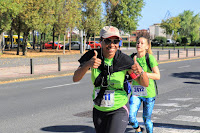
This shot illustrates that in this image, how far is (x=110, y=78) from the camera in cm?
338

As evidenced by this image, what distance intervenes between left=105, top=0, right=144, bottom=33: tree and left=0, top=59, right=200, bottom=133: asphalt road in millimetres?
43087

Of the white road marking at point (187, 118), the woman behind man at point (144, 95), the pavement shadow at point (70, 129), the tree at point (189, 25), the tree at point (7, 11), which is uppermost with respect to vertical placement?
the tree at point (189, 25)

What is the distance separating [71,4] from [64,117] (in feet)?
120

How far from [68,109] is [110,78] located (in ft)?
16.8

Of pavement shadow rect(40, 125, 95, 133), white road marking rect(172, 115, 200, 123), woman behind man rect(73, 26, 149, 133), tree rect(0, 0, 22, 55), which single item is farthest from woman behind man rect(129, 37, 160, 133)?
tree rect(0, 0, 22, 55)

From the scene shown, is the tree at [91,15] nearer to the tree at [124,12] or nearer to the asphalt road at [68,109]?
the tree at [124,12]

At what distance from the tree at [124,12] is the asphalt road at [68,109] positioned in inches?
1696

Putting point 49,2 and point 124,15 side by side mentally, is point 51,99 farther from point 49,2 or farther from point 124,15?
point 124,15

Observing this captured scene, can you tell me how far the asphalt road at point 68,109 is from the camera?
6.44 m

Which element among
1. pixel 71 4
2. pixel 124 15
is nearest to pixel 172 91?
pixel 71 4

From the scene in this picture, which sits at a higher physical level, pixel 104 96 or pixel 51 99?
pixel 104 96

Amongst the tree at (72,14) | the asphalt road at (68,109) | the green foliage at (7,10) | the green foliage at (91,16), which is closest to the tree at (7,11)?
the green foliage at (7,10)

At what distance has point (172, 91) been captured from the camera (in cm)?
1142

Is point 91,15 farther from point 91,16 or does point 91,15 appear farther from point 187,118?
point 187,118
